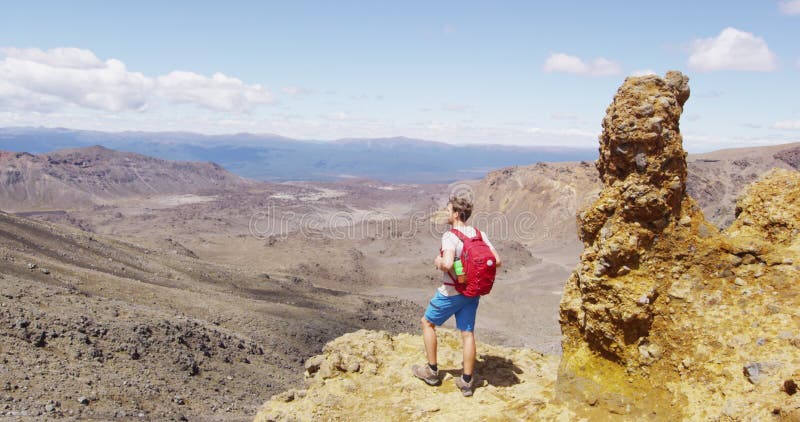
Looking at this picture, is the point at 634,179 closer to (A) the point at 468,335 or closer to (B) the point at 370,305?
(A) the point at 468,335

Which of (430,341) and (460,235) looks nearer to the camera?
(460,235)

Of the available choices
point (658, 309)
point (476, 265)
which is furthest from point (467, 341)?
point (658, 309)

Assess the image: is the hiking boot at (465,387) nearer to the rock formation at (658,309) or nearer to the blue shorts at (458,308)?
the rock formation at (658,309)

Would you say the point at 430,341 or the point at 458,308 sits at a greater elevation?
the point at 458,308

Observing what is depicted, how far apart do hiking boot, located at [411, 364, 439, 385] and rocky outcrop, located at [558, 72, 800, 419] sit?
4.04 feet

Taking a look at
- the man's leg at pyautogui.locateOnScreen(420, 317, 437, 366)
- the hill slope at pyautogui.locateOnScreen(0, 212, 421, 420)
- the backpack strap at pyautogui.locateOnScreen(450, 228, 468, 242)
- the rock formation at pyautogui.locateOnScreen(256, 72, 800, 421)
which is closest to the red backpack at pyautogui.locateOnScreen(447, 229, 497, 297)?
the backpack strap at pyautogui.locateOnScreen(450, 228, 468, 242)

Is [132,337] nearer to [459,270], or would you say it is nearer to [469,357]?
[469,357]

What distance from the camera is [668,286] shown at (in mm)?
4133

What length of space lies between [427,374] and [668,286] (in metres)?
2.29

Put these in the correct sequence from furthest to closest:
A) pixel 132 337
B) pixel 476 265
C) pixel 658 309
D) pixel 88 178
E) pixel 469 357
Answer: pixel 88 178, pixel 132 337, pixel 469 357, pixel 476 265, pixel 658 309

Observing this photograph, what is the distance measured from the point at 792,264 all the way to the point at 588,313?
1487 millimetres

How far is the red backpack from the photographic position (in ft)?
15.0

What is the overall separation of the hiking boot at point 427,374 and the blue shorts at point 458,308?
20.9 inches

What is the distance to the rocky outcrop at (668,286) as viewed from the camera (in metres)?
3.67
